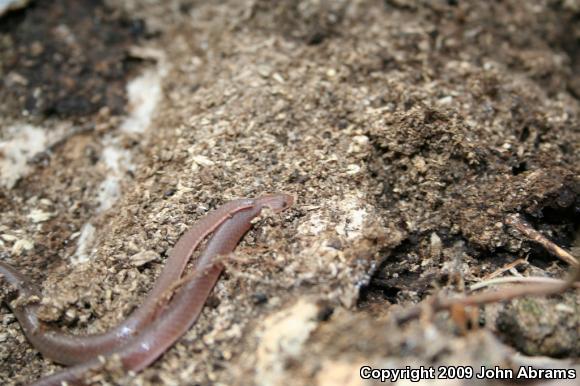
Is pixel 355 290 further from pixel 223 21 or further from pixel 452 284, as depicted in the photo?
pixel 223 21

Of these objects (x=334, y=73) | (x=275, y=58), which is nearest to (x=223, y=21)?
(x=275, y=58)

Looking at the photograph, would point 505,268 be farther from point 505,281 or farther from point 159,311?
point 159,311
